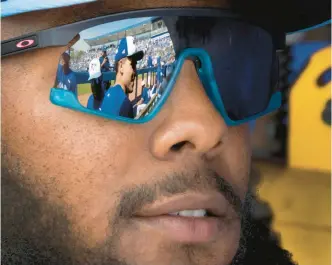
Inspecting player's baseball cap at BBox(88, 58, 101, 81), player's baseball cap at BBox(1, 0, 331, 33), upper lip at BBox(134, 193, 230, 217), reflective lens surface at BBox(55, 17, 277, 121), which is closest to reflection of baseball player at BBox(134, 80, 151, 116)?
reflective lens surface at BBox(55, 17, 277, 121)

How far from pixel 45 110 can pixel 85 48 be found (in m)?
0.19

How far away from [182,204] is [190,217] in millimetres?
94

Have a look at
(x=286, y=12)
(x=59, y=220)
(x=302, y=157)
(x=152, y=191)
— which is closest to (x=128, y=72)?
(x=152, y=191)

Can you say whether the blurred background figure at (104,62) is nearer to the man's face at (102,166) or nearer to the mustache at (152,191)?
the man's face at (102,166)

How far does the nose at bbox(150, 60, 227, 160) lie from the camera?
1211 mm

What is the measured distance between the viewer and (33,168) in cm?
124

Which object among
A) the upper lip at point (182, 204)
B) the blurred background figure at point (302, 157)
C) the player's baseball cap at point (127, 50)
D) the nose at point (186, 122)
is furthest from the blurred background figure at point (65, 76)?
the blurred background figure at point (302, 157)

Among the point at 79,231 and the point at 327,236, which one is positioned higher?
the point at 79,231

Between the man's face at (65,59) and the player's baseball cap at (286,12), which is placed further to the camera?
the player's baseball cap at (286,12)

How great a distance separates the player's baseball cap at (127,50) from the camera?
118 centimetres

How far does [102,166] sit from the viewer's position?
48.2 inches

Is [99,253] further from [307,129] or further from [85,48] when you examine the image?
[307,129]

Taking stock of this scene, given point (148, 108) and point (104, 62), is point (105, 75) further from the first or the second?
point (148, 108)

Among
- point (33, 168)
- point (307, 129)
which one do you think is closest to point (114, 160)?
point (33, 168)
